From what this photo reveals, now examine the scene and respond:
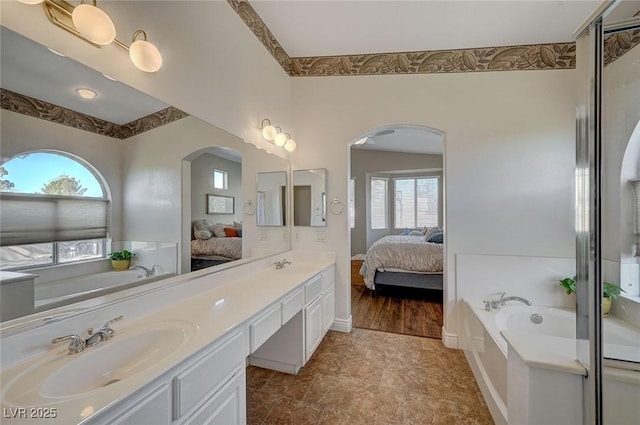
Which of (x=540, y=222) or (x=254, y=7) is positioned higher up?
(x=254, y=7)

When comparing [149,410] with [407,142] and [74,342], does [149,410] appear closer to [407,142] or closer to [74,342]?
[74,342]

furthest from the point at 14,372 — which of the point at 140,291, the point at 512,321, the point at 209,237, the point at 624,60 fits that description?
the point at 512,321

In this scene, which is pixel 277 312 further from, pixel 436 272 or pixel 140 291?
pixel 436 272

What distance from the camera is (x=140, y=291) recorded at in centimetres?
124

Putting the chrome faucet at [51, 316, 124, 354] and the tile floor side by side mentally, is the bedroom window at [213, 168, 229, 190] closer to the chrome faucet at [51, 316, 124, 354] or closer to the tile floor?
the chrome faucet at [51, 316, 124, 354]

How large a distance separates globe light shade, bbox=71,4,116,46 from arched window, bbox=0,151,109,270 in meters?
0.47

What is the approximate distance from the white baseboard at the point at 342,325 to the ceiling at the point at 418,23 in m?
2.89

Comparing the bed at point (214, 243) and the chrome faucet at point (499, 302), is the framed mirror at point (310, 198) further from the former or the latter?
the chrome faucet at point (499, 302)

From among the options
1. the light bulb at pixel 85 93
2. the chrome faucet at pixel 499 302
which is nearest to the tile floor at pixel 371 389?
the chrome faucet at pixel 499 302

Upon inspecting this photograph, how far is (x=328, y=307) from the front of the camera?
102 inches

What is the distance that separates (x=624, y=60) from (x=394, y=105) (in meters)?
1.60

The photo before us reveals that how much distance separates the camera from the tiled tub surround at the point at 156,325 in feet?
2.26

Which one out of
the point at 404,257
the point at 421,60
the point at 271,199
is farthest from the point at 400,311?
the point at 421,60

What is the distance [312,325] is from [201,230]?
1.22m
